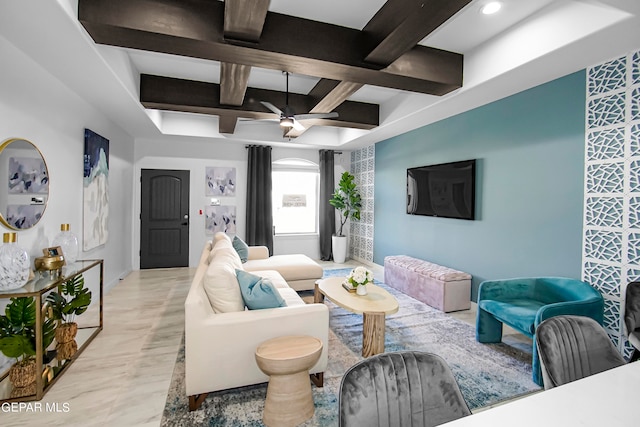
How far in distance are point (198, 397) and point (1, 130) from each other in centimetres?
249

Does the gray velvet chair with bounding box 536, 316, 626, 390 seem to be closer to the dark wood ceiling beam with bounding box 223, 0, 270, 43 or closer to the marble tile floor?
the marble tile floor

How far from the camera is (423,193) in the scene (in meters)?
4.99

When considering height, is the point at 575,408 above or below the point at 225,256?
below

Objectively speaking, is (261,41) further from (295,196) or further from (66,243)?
(295,196)

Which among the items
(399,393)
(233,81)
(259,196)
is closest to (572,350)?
(399,393)

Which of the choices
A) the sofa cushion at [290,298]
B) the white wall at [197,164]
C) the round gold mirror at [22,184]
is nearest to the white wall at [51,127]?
the round gold mirror at [22,184]

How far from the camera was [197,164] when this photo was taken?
6527mm

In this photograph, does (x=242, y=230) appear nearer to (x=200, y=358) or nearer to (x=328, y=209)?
(x=328, y=209)

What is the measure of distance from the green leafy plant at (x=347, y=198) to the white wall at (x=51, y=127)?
4.26 metres

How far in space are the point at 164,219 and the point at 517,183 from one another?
6158 mm

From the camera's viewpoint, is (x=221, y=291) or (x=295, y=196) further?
(x=295, y=196)

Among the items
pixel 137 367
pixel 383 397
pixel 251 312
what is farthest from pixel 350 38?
pixel 137 367

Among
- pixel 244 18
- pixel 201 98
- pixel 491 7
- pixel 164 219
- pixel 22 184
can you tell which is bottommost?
pixel 164 219

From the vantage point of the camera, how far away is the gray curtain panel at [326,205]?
7305 mm
